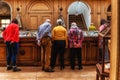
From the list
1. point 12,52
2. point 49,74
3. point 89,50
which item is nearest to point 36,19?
point 89,50

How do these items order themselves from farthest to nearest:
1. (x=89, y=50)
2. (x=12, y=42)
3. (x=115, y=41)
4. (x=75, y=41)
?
(x=89, y=50), (x=75, y=41), (x=12, y=42), (x=115, y=41)

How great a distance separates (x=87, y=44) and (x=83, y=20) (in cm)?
911

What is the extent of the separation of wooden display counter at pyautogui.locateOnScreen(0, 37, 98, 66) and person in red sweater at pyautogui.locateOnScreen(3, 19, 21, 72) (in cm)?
51

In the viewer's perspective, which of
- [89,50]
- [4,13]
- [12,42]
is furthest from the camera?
[4,13]

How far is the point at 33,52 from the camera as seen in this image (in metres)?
8.71

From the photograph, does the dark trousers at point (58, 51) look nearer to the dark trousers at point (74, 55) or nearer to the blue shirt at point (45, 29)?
the dark trousers at point (74, 55)

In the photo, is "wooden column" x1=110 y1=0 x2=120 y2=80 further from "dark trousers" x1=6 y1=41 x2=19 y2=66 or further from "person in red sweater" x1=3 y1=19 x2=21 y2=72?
"dark trousers" x1=6 y1=41 x2=19 y2=66

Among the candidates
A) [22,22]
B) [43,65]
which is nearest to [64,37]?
[43,65]

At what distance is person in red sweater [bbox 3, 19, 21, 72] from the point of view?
7.76m

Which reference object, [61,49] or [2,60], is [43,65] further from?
[2,60]

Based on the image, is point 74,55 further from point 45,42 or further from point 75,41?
point 45,42

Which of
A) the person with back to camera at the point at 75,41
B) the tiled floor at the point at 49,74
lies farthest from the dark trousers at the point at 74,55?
the tiled floor at the point at 49,74

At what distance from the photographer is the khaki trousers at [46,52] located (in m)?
7.83

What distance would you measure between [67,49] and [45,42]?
1.09 m
